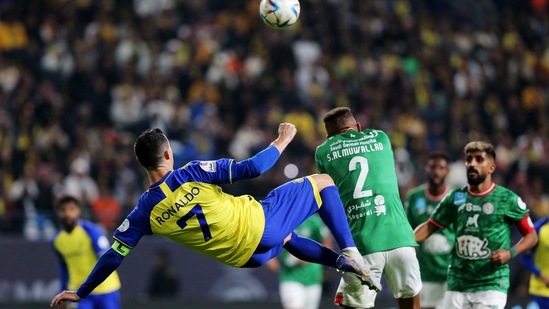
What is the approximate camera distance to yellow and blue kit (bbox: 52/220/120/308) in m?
12.1

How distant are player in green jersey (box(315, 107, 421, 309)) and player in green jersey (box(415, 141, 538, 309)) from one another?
26.4 inches

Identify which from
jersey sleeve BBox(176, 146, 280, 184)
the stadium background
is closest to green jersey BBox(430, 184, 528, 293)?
jersey sleeve BBox(176, 146, 280, 184)

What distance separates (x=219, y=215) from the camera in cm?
847

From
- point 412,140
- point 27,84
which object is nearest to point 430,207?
point 412,140

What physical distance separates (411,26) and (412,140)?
347 centimetres

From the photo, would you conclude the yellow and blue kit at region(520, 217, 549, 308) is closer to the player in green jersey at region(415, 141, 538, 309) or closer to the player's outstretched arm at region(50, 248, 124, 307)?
the player in green jersey at region(415, 141, 538, 309)

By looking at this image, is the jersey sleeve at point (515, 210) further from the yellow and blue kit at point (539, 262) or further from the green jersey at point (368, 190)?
the yellow and blue kit at point (539, 262)

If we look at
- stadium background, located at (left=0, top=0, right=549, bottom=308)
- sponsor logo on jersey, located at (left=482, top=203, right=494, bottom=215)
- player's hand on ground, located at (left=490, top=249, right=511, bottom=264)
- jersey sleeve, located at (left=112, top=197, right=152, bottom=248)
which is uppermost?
stadium background, located at (left=0, top=0, right=549, bottom=308)

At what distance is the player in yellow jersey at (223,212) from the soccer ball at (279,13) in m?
1.69

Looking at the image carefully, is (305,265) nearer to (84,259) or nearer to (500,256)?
(84,259)

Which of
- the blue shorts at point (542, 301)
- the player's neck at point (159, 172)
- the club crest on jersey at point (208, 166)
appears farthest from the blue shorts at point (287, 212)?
the blue shorts at point (542, 301)

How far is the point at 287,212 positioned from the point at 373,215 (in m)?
0.79

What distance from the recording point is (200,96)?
1875 cm

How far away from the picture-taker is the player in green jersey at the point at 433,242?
1164cm
